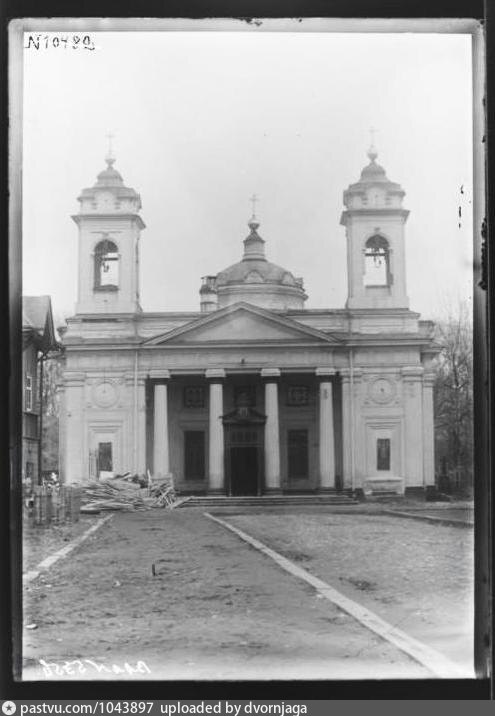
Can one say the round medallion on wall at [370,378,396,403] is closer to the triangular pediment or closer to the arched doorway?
the triangular pediment

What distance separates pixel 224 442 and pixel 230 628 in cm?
104

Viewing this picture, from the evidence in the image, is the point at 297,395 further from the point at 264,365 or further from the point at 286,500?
the point at 286,500

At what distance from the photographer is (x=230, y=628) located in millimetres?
4504

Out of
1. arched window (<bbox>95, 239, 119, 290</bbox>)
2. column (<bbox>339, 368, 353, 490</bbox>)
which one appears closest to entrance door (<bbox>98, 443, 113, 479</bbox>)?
arched window (<bbox>95, 239, 119, 290</bbox>)

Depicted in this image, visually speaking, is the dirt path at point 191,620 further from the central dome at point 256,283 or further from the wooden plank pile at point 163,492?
the central dome at point 256,283

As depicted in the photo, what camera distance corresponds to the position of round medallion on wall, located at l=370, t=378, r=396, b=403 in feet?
16.0

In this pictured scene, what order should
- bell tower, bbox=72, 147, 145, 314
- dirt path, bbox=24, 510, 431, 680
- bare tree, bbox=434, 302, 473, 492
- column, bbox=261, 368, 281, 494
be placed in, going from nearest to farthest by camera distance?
dirt path, bbox=24, 510, 431, 680 → bare tree, bbox=434, 302, 473, 492 → bell tower, bbox=72, 147, 145, 314 → column, bbox=261, 368, 281, 494

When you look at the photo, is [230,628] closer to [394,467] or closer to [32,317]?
[394,467]

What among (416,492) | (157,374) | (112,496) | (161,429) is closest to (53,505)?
(112,496)

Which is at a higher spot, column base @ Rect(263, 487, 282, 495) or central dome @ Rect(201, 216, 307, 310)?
central dome @ Rect(201, 216, 307, 310)

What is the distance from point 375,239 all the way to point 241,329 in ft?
2.69

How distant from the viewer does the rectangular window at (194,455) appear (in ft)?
16.5

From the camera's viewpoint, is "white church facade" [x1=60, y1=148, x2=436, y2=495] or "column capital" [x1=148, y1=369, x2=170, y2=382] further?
"column capital" [x1=148, y1=369, x2=170, y2=382]

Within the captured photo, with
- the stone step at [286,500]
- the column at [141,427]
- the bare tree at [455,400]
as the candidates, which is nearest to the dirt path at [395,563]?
the stone step at [286,500]
